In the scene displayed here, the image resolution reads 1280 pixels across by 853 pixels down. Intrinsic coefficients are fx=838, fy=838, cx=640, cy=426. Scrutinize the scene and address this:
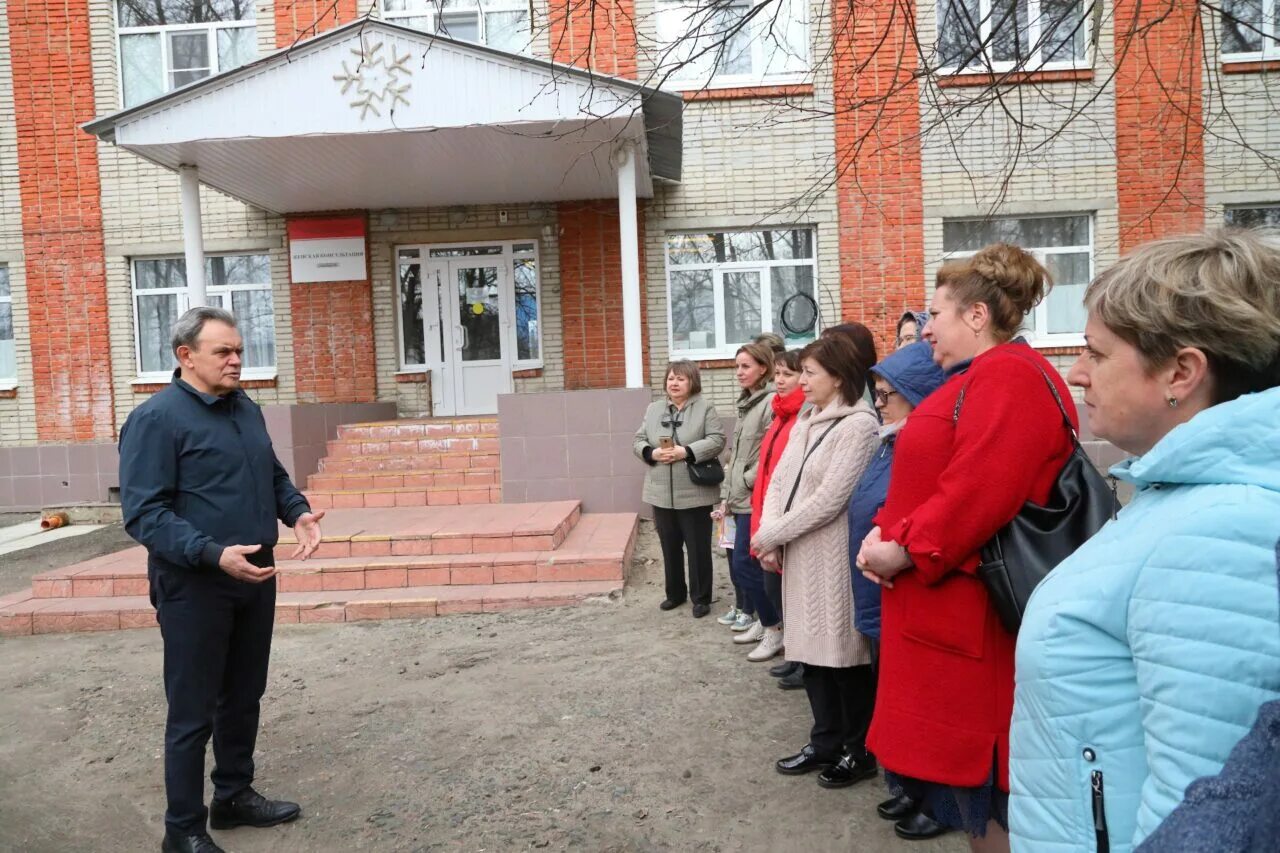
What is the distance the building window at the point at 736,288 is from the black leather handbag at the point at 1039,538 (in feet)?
30.2

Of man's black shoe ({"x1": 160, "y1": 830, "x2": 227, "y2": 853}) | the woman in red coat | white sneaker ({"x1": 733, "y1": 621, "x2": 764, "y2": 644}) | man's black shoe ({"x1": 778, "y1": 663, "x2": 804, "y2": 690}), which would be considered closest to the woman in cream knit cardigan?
the woman in red coat

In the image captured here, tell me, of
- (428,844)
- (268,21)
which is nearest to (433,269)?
(268,21)

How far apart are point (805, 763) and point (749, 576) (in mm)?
1552

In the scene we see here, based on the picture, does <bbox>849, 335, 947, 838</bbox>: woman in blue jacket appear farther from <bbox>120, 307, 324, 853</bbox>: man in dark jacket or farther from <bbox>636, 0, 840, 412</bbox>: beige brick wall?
<bbox>636, 0, 840, 412</bbox>: beige brick wall

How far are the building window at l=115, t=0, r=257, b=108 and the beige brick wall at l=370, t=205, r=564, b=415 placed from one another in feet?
10.1

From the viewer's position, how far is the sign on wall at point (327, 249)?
11.0 m

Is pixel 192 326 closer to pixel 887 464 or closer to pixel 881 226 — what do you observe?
pixel 887 464

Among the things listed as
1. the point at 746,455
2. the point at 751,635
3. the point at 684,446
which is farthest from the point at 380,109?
the point at 751,635

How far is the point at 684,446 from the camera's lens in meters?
5.62

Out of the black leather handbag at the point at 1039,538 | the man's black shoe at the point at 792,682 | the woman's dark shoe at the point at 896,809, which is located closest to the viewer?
the black leather handbag at the point at 1039,538

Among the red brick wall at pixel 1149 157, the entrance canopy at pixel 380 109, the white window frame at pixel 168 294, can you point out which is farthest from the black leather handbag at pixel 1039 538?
the white window frame at pixel 168 294

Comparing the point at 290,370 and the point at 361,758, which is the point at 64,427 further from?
the point at 361,758

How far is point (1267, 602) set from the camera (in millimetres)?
924

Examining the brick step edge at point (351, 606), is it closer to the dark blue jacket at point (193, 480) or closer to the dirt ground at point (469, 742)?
the dirt ground at point (469, 742)
